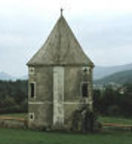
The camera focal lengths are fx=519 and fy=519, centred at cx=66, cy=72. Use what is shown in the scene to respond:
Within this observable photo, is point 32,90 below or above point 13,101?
below

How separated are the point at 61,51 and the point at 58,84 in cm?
275

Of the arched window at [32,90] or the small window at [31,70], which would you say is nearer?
the arched window at [32,90]

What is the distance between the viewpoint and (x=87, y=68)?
1598 inches

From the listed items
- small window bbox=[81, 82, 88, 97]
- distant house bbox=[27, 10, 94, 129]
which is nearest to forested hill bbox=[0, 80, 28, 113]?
distant house bbox=[27, 10, 94, 129]

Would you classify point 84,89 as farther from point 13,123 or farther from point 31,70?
point 13,123

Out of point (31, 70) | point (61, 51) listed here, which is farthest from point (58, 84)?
point (61, 51)

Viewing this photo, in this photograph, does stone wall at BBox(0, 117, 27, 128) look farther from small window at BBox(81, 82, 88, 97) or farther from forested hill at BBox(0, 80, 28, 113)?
forested hill at BBox(0, 80, 28, 113)

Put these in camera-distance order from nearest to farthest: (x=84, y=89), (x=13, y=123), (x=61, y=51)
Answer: (x=13, y=123)
(x=84, y=89)
(x=61, y=51)

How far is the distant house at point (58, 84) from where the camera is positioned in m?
40.3

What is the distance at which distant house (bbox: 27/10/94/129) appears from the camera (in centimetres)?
4031

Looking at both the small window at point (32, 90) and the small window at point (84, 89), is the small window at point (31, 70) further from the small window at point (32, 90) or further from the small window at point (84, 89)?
the small window at point (84, 89)

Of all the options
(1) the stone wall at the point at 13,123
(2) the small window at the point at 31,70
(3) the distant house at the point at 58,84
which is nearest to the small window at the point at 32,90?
(3) the distant house at the point at 58,84

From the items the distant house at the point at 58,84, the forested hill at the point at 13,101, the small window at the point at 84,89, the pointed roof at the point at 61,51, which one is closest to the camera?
the distant house at the point at 58,84

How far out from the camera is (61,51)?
41.3m
